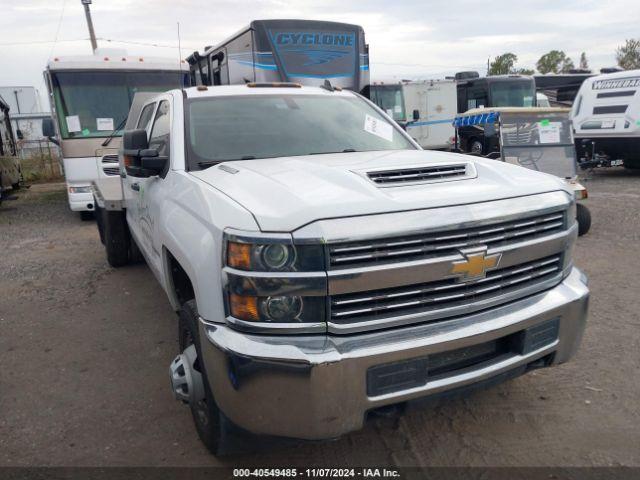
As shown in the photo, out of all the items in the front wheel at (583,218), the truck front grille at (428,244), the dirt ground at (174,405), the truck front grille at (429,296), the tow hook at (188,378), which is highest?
the truck front grille at (428,244)

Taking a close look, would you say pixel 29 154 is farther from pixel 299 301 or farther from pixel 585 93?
pixel 299 301

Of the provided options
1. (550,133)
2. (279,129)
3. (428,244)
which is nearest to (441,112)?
(550,133)

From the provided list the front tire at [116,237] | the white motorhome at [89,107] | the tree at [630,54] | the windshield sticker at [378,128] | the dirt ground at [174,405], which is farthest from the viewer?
the tree at [630,54]

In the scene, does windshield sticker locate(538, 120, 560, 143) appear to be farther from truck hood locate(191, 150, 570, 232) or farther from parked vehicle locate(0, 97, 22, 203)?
parked vehicle locate(0, 97, 22, 203)

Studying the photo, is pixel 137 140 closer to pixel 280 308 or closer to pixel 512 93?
pixel 280 308

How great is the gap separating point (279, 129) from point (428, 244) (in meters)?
1.86

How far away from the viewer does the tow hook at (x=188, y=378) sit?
259 cm

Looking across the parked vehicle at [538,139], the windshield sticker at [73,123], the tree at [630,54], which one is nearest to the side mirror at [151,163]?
the parked vehicle at [538,139]

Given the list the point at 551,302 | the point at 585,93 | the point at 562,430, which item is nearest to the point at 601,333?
the point at 562,430

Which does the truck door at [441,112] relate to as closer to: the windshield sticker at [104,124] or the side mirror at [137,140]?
the windshield sticker at [104,124]

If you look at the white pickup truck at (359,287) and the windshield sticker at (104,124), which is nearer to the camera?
the white pickup truck at (359,287)

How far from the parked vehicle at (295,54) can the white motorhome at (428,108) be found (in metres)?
7.17

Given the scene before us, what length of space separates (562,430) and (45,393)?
321 centimetres

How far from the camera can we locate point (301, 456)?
2.79 metres
